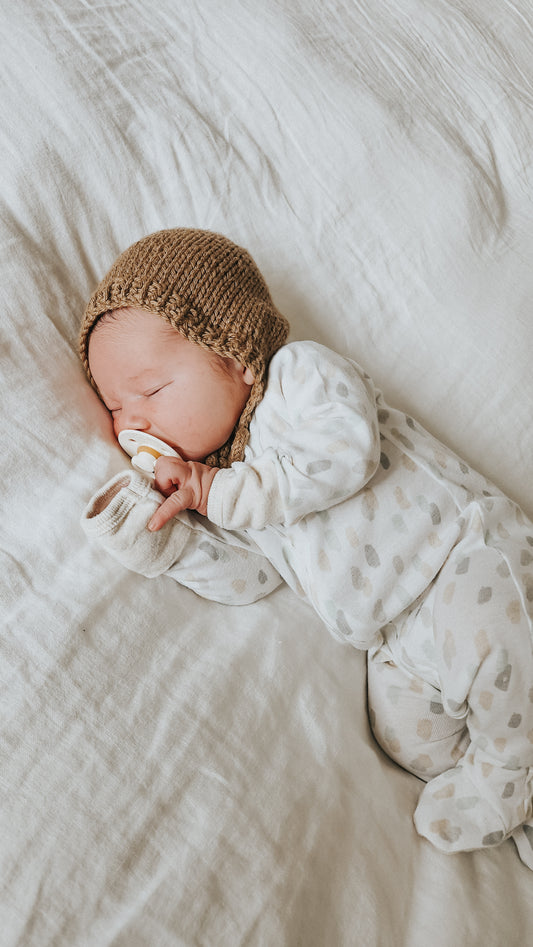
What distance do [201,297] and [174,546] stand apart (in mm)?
333

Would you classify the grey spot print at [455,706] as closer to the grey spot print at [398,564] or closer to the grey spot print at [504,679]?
the grey spot print at [504,679]

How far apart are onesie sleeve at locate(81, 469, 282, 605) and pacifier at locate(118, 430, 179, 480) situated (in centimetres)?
2

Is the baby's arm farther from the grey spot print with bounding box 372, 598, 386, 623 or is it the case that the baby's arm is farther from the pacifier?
the grey spot print with bounding box 372, 598, 386, 623

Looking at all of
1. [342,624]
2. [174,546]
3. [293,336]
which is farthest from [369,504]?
[293,336]

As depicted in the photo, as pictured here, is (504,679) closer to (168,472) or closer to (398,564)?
(398,564)

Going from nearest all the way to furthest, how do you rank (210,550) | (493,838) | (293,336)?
1. (493,838)
2. (210,550)
3. (293,336)

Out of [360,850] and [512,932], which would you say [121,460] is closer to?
[360,850]

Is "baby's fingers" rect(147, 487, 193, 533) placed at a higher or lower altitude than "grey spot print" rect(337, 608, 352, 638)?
higher

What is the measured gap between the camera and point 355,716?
972mm

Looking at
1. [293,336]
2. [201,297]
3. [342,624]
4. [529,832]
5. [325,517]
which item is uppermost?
[201,297]

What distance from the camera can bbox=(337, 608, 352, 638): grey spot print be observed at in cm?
97

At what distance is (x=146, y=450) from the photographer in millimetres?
967

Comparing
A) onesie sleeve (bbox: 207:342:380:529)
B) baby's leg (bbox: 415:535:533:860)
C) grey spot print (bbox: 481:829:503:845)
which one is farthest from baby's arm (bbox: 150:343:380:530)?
grey spot print (bbox: 481:829:503:845)

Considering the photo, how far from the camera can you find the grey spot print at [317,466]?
35.9 inches
